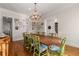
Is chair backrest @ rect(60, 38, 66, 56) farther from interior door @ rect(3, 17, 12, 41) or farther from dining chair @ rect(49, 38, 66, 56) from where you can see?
interior door @ rect(3, 17, 12, 41)

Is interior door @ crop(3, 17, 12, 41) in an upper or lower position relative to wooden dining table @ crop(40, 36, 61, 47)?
upper

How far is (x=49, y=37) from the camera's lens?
6.58ft

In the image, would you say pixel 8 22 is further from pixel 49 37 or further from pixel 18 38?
pixel 49 37

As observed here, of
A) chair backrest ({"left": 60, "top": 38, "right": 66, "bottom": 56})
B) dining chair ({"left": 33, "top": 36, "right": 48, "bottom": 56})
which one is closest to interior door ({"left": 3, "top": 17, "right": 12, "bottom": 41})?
dining chair ({"left": 33, "top": 36, "right": 48, "bottom": 56})

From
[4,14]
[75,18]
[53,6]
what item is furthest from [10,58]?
[75,18]

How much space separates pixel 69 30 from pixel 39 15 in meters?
0.68

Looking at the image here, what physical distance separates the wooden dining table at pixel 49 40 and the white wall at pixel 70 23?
15 centimetres

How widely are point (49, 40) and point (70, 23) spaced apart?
1.82 ft

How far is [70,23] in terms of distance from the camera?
1828 millimetres

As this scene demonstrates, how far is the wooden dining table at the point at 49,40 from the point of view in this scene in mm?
1892

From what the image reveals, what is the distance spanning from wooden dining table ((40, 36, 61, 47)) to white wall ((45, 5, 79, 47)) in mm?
153

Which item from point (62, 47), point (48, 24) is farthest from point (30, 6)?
point (62, 47)

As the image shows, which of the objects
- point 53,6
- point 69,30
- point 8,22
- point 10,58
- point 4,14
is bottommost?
point 10,58

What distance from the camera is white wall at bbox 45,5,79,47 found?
5.82ft
